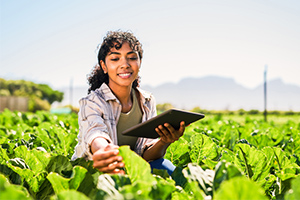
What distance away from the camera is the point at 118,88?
2.56 m

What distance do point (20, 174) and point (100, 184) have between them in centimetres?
61

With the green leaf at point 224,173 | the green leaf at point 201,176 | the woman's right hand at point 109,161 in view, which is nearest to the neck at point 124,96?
the woman's right hand at point 109,161

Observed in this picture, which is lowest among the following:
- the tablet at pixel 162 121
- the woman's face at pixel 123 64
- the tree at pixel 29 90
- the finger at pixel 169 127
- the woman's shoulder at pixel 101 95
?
the tree at pixel 29 90

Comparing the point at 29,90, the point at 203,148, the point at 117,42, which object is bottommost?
→ the point at 29,90

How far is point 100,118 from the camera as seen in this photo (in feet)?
7.26

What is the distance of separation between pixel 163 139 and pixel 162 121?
12.6 inches

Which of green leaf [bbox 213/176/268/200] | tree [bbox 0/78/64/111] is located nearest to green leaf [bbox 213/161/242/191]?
green leaf [bbox 213/176/268/200]

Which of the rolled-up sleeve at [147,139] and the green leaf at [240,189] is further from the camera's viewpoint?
the rolled-up sleeve at [147,139]

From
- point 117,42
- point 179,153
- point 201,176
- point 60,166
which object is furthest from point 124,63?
point 201,176

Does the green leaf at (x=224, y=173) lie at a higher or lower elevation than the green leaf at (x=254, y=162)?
higher

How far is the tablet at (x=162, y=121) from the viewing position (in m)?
1.77

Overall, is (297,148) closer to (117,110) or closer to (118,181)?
(117,110)

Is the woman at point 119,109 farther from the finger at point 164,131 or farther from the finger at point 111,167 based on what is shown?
the finger at point 111,167

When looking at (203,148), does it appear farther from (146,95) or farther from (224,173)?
(224,173)
